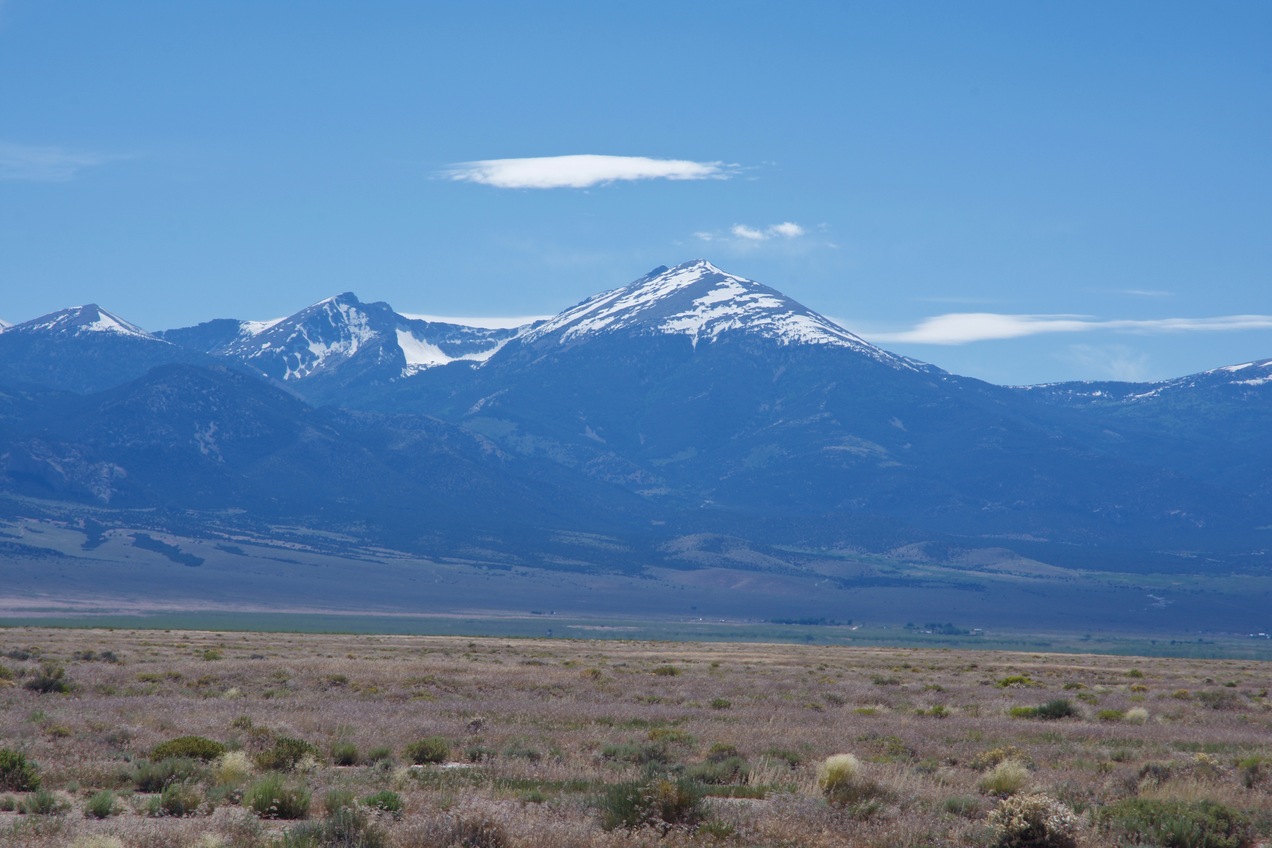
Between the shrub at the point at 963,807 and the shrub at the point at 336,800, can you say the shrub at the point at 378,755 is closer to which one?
the shrub at the point at 336,800

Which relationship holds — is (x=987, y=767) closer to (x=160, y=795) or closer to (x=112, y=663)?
(x=160, y=795)

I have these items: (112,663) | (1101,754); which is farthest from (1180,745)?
(112,663)

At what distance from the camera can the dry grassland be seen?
13945 millimetres

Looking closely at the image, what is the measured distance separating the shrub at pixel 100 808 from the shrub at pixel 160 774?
1.64m

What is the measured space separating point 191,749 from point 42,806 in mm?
4334

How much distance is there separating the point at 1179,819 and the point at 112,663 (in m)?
36.1

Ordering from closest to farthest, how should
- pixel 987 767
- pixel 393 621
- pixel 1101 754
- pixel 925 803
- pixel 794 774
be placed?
1. pixel 925 803
2. pixel 794 774
3. pixel 987 767
4. pixel 1101 754
5. pixel 393 621

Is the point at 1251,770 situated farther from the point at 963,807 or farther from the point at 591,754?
the point at 591,754

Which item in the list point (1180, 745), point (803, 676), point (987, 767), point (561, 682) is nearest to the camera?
point (987, 767)

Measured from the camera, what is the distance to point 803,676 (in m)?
44.8

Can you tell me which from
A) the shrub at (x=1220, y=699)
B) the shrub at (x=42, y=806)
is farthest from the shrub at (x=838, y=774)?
the shrub at (x=1220, y=699)

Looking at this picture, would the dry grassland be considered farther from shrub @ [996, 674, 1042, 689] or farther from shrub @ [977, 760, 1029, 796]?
shrub @ [996, 674, 1042, 689]

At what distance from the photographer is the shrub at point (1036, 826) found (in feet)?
44.9

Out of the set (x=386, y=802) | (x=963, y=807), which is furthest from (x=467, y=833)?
(x=963, y=807)
